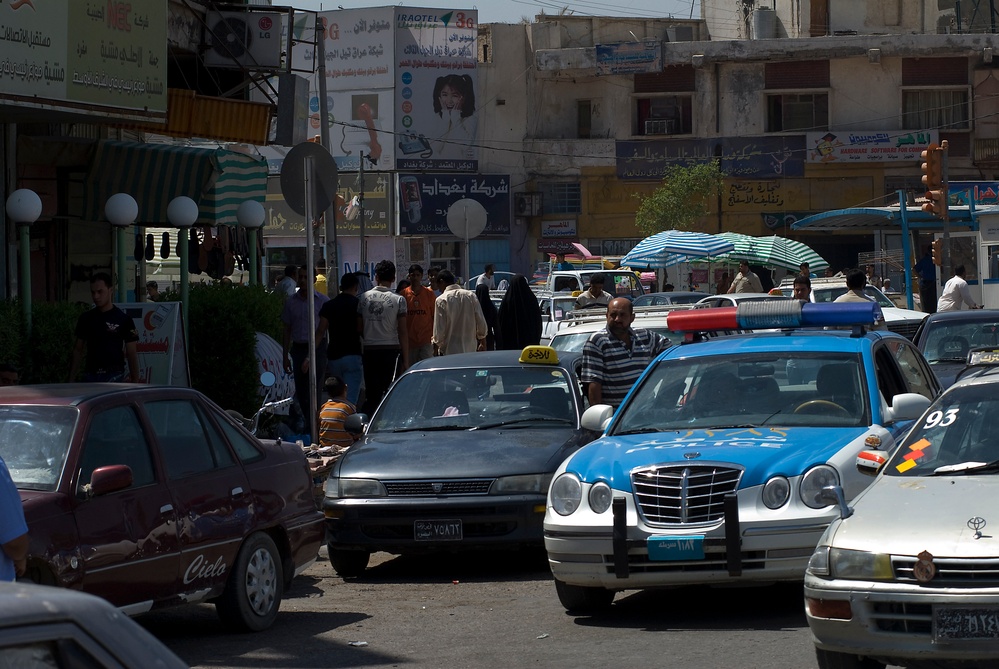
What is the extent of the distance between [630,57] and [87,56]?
43.4 m

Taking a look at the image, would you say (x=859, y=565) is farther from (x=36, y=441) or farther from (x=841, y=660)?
(x=36, y=441)

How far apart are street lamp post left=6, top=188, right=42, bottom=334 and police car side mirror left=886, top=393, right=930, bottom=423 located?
806 centimetres

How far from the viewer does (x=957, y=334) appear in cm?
1466

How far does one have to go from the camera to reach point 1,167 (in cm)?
1440

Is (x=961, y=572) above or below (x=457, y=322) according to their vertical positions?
below

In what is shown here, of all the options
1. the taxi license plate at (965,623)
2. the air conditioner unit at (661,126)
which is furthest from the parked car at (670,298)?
the air conditioner unit at (661,126)

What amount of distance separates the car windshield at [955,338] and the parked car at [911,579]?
8652mm

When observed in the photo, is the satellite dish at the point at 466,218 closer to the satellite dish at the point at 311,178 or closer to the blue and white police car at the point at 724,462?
the satellite dish at the point at 311,178

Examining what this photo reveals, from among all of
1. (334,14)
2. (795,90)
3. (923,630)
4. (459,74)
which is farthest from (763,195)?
(923,630)

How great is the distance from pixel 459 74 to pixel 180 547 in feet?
167

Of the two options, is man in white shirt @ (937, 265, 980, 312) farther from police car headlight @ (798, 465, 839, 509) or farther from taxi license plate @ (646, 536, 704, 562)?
taxi license plate @ (646, 536, 704, 562)

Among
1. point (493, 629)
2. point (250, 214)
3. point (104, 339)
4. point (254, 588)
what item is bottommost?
point (493, 629)

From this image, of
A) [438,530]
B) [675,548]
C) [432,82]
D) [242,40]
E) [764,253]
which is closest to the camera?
[675,548]

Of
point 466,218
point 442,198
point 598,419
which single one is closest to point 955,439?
point 598,419
